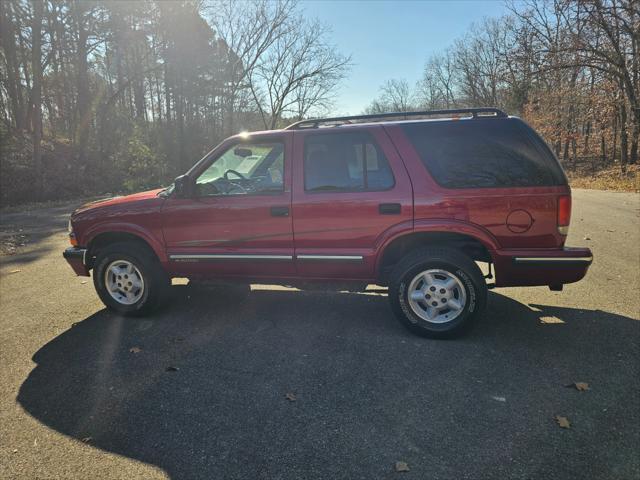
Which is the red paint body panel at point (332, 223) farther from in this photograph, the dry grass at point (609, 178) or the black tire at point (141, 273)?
the dry grass at point (609, 178)

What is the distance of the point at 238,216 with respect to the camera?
419cm

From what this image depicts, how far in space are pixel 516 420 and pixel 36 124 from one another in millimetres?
19274

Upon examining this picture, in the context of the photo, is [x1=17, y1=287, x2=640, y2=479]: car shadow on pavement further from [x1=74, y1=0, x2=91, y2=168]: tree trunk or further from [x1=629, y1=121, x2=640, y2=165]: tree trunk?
[x1=629, y1=121, x2=640, y2=165]: tree trunk

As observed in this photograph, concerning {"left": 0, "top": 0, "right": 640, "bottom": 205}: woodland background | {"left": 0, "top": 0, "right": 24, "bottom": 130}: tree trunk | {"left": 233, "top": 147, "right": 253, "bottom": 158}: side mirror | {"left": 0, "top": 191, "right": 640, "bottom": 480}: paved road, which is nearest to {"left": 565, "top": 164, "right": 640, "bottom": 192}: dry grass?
{"left": 0, "top": 0, "right": 640, "bottom": 205}: woodland background

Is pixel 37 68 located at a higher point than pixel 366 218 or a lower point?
higher

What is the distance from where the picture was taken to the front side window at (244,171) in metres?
4.17

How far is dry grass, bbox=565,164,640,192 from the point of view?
18.7m

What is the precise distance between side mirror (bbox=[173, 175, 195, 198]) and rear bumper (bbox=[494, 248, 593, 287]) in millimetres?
3015

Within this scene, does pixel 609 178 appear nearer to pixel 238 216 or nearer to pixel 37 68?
pixel 238 216

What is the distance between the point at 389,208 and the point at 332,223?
0.56 m

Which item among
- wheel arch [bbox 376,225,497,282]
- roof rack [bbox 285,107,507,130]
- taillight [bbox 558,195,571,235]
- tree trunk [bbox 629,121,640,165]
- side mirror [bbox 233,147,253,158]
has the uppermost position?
tree trunk [bbox 629,121,640,165]

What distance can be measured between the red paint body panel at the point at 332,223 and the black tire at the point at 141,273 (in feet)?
0.46

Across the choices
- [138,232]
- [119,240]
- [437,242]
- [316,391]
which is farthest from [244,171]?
[316,391]

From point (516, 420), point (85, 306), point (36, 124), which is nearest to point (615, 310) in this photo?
point (516, 420)
